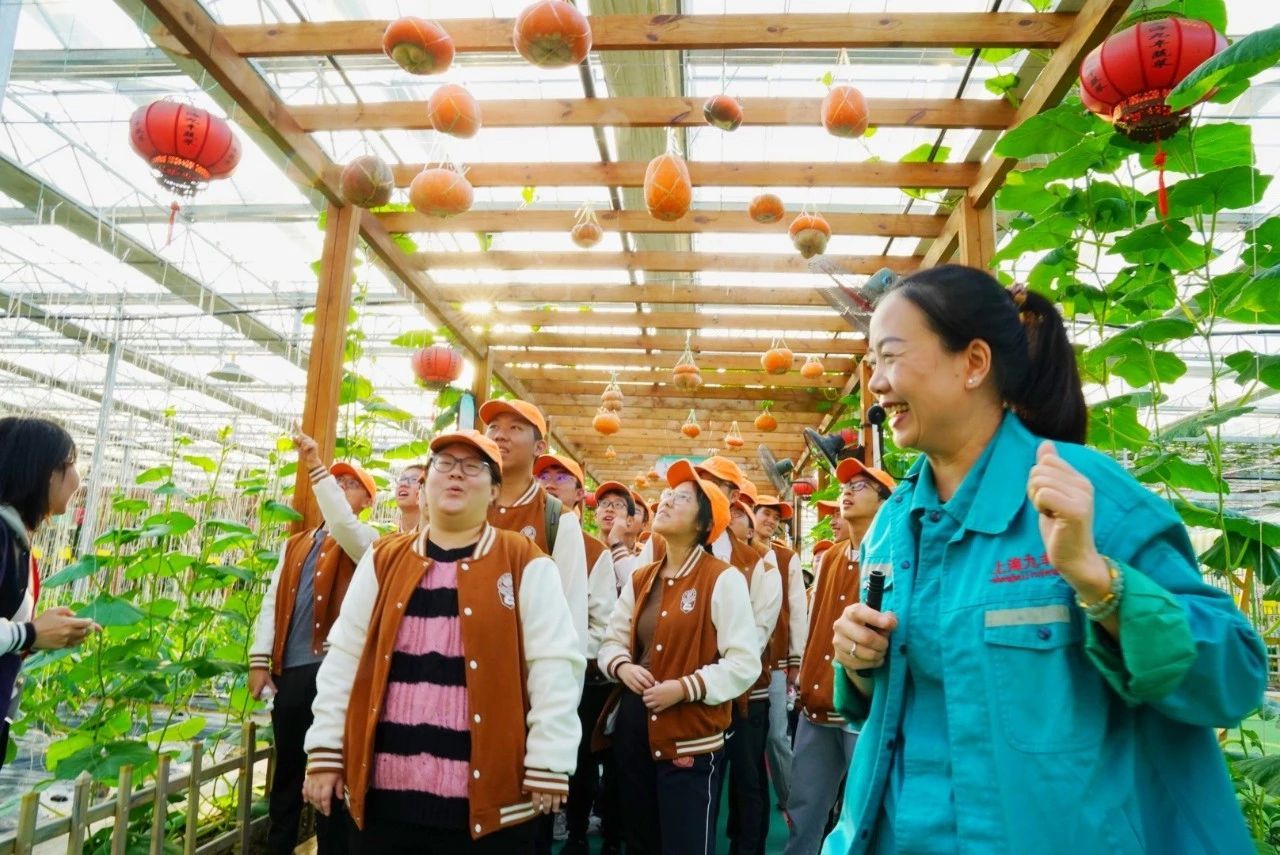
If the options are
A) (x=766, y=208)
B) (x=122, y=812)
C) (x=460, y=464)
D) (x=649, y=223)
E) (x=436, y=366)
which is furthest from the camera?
(x=436, y=366)

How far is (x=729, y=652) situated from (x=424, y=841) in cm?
118

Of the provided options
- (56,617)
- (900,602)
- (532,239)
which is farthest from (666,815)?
(532,239)

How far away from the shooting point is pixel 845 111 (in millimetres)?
3291

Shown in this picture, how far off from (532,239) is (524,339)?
5.59 feet

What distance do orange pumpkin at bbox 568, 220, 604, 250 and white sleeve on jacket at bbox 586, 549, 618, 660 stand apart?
219 centimetres

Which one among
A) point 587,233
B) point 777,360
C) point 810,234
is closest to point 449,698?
point 810,234

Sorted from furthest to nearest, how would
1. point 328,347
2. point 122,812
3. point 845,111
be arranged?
point 328,347 → point 845,111 → point 122,812

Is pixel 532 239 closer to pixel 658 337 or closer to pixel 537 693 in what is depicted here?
pixel 658 337

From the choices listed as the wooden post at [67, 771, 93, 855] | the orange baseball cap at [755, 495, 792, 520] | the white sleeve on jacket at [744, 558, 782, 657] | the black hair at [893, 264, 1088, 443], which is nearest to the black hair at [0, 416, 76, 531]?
the wooden post at [67, 771, 93, 855]

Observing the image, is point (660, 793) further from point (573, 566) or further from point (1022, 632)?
point (1022, 632)

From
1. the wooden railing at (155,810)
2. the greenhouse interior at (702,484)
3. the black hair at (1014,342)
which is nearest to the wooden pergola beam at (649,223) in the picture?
the greenhouse interior at (702,484)

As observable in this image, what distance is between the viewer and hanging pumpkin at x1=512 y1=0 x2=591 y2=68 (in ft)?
8.75

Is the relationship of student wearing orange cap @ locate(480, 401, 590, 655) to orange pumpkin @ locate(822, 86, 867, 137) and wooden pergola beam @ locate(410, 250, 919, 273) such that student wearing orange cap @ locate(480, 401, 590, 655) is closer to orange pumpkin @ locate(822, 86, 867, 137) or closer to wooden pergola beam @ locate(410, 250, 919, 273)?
orange pumpkin @ locate(822, 86, 867, 137)

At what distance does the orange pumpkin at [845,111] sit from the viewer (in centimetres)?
329
